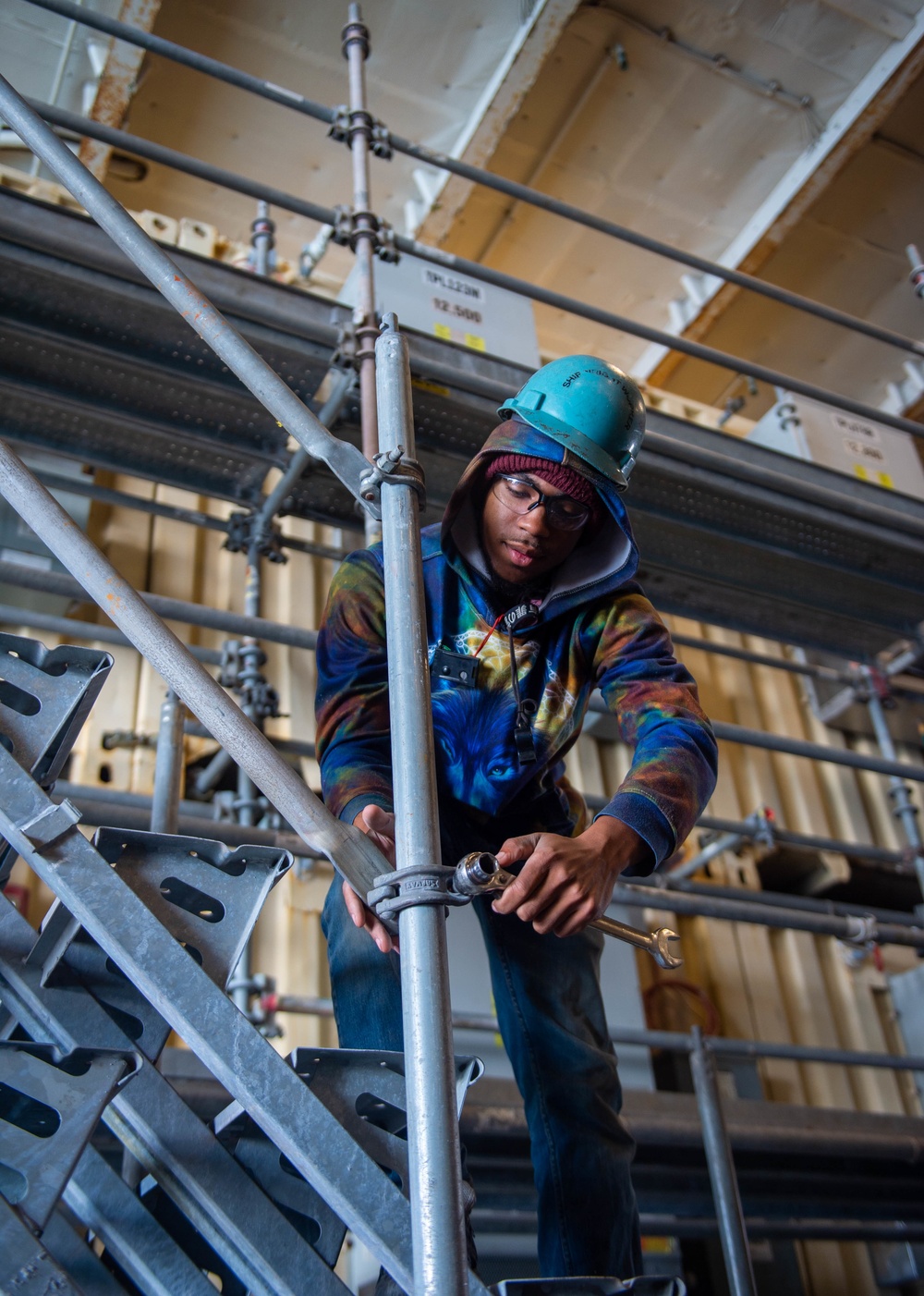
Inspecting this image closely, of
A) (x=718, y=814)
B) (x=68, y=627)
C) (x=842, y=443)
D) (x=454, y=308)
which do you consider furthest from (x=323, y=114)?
(x=718, y=814)

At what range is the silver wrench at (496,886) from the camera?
1.29m

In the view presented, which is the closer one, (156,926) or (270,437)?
(156,926)

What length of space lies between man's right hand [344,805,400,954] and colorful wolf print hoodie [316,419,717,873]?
120 millimetres

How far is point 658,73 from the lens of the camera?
19.1ft

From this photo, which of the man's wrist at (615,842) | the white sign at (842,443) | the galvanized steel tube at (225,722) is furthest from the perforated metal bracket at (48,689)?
the white sign at (842,443)

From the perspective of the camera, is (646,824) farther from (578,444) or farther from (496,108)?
(496,108)

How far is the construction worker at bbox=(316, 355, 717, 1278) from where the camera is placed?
187cm

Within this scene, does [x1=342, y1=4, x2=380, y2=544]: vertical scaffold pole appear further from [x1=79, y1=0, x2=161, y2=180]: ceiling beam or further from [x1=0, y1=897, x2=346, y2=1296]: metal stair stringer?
[x1=0, y1=897, x2=346, y2=1296]: metal stair stringer

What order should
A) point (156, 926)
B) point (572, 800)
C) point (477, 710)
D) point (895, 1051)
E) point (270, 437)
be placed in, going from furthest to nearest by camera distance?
point (895, 1051), point (270, 437), point (572, 800), point (477, 710), point (156, 926)

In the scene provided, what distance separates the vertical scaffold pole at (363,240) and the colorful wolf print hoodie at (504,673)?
823mm

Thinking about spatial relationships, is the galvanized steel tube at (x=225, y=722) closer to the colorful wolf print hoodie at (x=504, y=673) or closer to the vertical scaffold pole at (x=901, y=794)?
the colorful wolf print hoodie at (x=504, y=673)

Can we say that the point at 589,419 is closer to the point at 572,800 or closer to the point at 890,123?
the point at 572,800

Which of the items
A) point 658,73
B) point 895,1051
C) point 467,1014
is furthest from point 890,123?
point 467,1014

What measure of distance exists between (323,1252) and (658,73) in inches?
229
